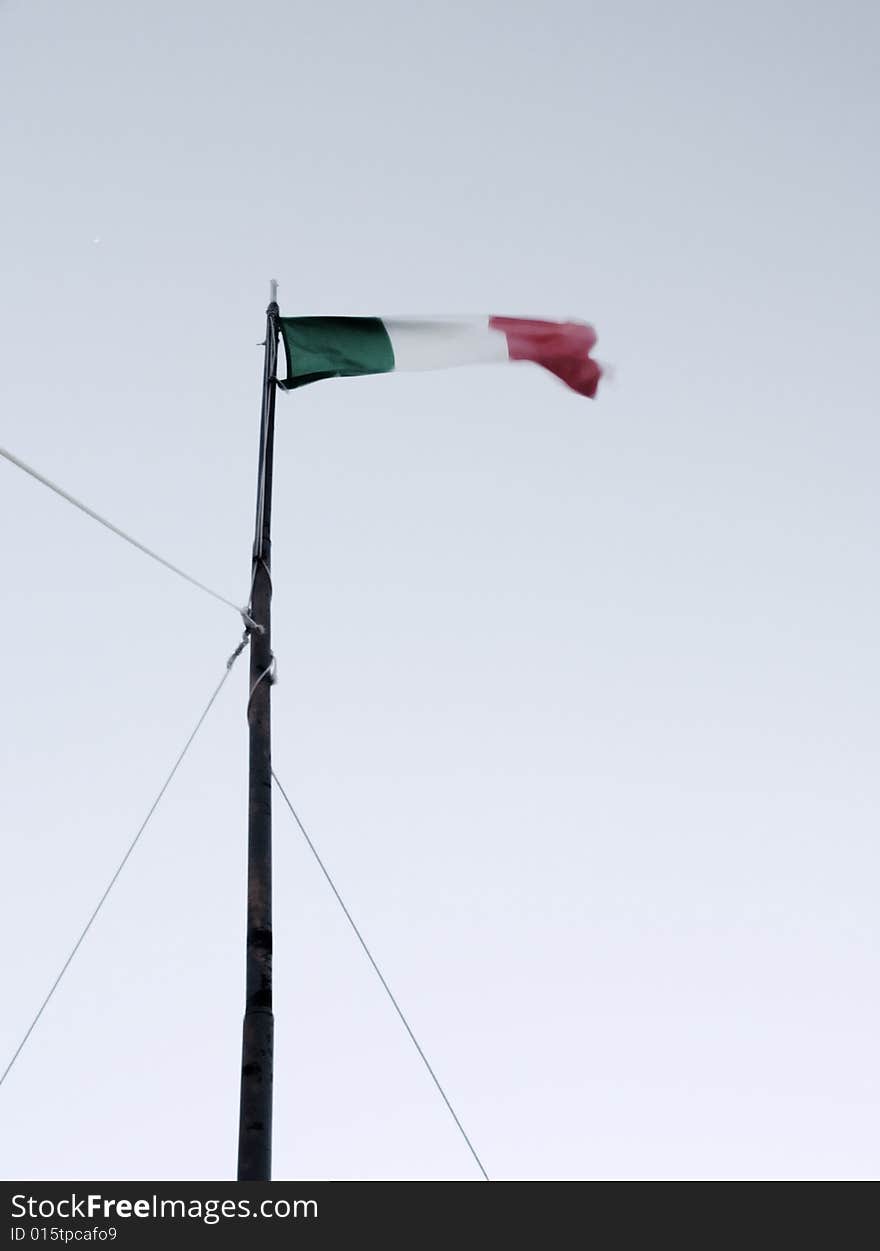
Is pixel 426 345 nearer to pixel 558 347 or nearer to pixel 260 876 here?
pixel 558 347

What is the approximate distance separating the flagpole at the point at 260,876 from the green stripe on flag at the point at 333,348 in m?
1.38

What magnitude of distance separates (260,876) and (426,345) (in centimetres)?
659

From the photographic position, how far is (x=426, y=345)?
1256 centimetres

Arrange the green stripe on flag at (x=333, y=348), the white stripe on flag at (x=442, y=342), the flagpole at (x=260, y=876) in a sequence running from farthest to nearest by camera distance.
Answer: the white stripe on flag at (x=442, y=342) → the green stripe on flag at (x=333, y=348) → the flagpole at (x=260, y=876)

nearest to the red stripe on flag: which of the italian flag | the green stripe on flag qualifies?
the italian flag

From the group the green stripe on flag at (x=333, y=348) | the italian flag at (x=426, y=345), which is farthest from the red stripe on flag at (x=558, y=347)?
the green stripe on flag at (x=333, y=348)

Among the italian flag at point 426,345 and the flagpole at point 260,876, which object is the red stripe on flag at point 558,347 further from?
the flagpole at point 260,876

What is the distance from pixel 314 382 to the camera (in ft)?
38.1

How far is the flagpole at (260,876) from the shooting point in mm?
6508

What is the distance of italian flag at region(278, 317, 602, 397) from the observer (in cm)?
1158

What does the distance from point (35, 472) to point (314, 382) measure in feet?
15.0

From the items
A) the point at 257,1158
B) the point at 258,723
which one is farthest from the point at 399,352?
the point at 257,1158
